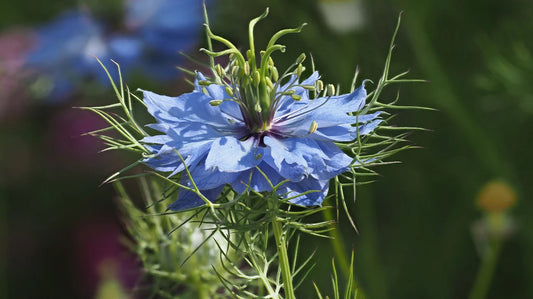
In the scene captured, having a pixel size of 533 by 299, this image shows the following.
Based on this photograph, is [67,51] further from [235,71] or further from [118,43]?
[235,71]

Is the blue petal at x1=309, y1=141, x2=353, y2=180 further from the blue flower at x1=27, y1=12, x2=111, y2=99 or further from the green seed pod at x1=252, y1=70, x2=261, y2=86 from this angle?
the blue flower at x1=27, y1=12, x2=111, y2=99

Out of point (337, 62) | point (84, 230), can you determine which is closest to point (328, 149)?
point (337, 62)

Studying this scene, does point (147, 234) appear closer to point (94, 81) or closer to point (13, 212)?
point (94, 81)

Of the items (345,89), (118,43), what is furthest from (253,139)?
(118,43)

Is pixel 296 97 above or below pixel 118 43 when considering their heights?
above

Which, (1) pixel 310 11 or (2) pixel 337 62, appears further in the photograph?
(1) pixel 310 11
